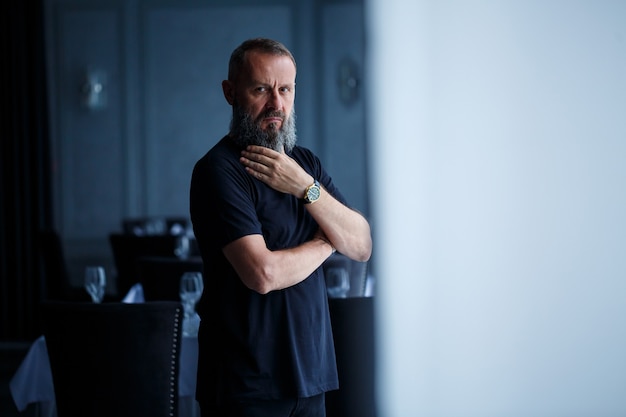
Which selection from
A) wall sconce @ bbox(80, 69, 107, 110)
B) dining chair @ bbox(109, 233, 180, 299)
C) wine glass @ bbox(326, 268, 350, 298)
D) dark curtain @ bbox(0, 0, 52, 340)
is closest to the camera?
wine glass @ bbox(326, 268, 350, 298)

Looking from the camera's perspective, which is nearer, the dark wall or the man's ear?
the man's ear

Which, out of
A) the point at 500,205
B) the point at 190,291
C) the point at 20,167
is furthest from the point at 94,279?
the point at 20,167

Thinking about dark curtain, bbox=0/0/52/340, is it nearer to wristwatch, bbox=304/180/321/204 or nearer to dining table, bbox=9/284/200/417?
dining table, bbox=9/284/200/417

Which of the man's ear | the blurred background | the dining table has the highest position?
the man's ear

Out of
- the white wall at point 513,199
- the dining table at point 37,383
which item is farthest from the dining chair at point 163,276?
the white wall at point 513,199

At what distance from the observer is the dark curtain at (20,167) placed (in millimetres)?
6777

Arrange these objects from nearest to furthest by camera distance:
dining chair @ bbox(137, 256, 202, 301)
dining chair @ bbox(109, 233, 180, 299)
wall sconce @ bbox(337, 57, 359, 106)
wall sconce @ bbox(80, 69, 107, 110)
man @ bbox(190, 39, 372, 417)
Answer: man @ bbox(190, 39, 372, 417) < dining chair @ bbox(137, 256, 202, 301) < dining chair @ bbox(109, 233, 180, 299) < wall sconce @ bbox(337, 57, 359, 106) < wall sconce @ bbox(80, 69, 107, 110)

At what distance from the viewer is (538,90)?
4.61ft

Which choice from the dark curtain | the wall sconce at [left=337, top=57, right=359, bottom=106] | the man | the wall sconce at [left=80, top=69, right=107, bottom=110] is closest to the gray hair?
the man

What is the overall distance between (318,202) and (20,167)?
560cm

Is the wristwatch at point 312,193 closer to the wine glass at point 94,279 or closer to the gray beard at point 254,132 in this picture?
the gray beard at point 254,132

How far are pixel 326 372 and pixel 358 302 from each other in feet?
2.89

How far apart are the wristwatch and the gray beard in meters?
0.10

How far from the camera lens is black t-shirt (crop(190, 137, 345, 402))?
1.69 meters
